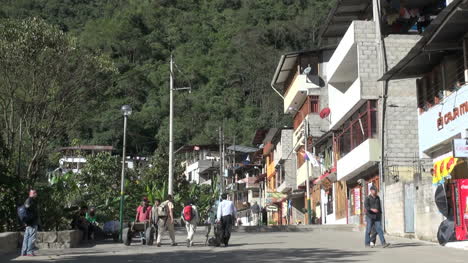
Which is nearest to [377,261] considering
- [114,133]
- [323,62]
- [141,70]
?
[323,62]

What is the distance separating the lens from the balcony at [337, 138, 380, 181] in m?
30.4

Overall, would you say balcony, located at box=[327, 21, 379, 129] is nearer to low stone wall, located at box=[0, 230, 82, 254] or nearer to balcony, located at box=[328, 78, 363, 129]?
balcony, located at box=[328, 78, 363, 129]

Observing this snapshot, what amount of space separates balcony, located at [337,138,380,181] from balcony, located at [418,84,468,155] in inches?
247

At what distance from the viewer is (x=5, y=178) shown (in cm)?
1828

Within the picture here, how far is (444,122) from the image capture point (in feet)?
69.6

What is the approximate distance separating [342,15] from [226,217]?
872 inches

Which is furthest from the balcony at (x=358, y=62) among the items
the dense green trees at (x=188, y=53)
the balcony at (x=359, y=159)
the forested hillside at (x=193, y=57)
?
the forested hillside at (x=193, y=57)

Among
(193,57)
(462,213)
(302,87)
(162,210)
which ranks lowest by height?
(462,213)

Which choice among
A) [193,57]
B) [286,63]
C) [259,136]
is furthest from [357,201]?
[193,57]

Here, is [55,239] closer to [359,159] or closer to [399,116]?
[399,116]

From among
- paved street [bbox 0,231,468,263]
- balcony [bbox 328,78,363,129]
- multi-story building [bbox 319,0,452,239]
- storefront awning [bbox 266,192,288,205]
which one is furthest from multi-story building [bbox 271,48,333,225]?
paved street [bbox 0,231,468,263]

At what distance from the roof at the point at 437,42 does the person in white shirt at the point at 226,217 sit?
7.09 meters

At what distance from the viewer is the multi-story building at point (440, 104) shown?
1820 centimetres

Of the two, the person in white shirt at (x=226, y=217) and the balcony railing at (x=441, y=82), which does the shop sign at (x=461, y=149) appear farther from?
the person in white shirt at (x=226, y=217)
